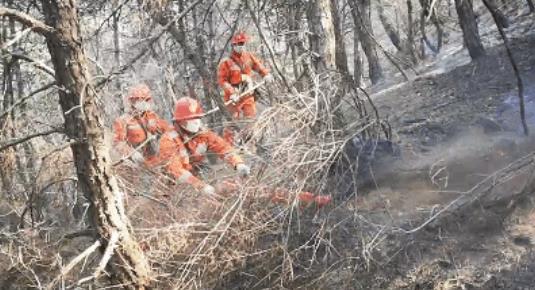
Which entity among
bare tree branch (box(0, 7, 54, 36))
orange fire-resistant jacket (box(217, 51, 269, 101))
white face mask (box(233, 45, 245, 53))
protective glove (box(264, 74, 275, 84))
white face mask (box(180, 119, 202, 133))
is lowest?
white face mask (box(180, 119, 202, 133))

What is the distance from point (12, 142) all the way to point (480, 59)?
26.3 ft

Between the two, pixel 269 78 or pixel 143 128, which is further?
pixel 269 78

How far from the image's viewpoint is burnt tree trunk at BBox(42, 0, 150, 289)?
444 centimetres

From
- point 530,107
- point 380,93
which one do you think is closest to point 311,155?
point 530,107

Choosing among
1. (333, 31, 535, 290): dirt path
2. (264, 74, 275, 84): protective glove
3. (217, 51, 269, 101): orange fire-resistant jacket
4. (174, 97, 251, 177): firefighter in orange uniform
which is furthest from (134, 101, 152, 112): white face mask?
(333, 31, 535, 290): dirt path

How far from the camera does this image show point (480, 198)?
630cm

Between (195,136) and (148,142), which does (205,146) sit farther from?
(148,142)

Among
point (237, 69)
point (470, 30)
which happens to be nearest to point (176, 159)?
point (237, 69)

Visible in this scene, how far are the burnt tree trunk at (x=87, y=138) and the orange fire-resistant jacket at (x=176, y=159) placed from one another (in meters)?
1.22

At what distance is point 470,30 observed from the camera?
10.4 m

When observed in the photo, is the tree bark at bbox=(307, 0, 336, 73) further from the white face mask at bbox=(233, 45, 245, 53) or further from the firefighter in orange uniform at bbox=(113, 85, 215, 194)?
the white face mask at bbox=(233, 45, 245, 53)

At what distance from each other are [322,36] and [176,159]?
7.47ft

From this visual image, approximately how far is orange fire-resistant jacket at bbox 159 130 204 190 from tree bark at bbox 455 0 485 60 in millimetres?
5755

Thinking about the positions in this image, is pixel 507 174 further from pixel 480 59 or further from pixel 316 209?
pixel 480 59
